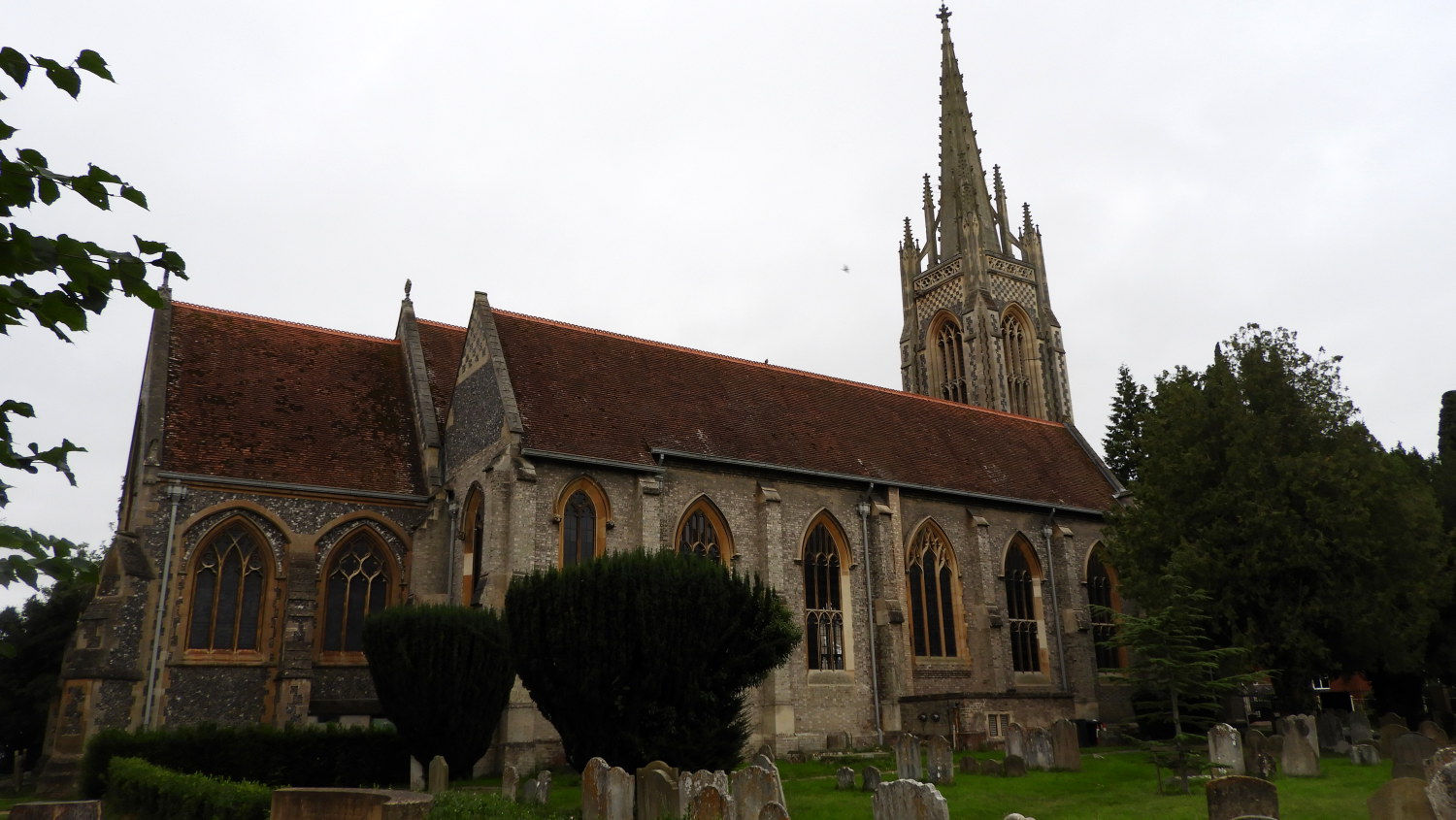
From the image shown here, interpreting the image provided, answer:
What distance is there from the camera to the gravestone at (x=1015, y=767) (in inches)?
703

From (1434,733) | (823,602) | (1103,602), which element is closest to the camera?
(1434,733)

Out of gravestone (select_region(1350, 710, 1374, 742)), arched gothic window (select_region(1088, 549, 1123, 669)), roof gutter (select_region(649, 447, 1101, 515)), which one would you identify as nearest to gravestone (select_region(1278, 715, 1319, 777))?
gravestone (select_region(1350, 710, 1374, 742))

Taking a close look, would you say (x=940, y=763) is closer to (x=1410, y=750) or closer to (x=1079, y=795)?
(x=1079, y=795)

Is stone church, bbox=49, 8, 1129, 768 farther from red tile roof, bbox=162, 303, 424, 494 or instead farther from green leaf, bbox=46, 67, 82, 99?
green leaf, bbox=46, 67, 82, 99

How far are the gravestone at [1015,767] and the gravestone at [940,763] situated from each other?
50.4 inches

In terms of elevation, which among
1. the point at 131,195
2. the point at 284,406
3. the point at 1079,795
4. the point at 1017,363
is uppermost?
the point at 1017,363

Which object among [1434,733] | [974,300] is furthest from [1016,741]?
[974,300]

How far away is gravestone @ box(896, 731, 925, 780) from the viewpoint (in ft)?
55.8

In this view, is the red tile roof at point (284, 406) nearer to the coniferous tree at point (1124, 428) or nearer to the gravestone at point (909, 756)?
the gravestone at point (909, 756)

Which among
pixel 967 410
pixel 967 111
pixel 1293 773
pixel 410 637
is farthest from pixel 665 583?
pixel 967 111

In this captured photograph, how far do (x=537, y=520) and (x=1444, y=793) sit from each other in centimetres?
1665

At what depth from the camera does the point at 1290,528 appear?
22.6m

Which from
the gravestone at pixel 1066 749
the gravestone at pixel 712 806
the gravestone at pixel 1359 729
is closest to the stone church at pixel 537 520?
the gravestone at pixel 1066 749

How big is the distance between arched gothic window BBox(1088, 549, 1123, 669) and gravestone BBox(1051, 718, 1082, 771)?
11.8m
